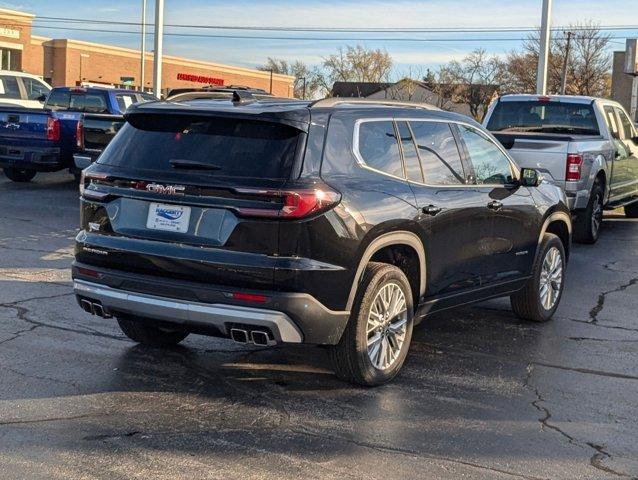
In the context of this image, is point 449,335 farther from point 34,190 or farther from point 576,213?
point 34,190

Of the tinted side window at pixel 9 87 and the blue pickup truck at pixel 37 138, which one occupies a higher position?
the tinted side window at pixel 9 87

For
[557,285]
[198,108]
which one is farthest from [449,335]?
[198,108]

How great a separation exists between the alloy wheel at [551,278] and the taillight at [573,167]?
365cm

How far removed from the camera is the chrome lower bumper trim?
4.99 m

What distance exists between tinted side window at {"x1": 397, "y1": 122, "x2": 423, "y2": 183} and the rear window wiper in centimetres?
141

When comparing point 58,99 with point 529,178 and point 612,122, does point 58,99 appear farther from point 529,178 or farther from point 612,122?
point 529,178

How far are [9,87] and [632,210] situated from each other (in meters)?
14.2

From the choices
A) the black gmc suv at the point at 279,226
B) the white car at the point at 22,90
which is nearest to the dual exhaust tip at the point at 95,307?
the black gmc suv at the point at 279,226

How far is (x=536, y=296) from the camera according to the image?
7.65 meters

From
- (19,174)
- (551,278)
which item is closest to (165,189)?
(551,278)

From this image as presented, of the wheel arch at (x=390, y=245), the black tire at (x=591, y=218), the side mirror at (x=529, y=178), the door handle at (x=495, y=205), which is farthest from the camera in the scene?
the black tire at (x=591, y=218)

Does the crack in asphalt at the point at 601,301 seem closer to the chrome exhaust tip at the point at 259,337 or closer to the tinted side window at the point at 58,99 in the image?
the chrome exhaust tip at the point at 259,337

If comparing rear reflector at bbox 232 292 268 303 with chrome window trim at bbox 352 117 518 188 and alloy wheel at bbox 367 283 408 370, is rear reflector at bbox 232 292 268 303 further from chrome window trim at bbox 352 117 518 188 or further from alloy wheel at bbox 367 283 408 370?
chrome window trim at bbox 352 117 518 188

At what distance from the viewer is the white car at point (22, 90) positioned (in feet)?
67.7
